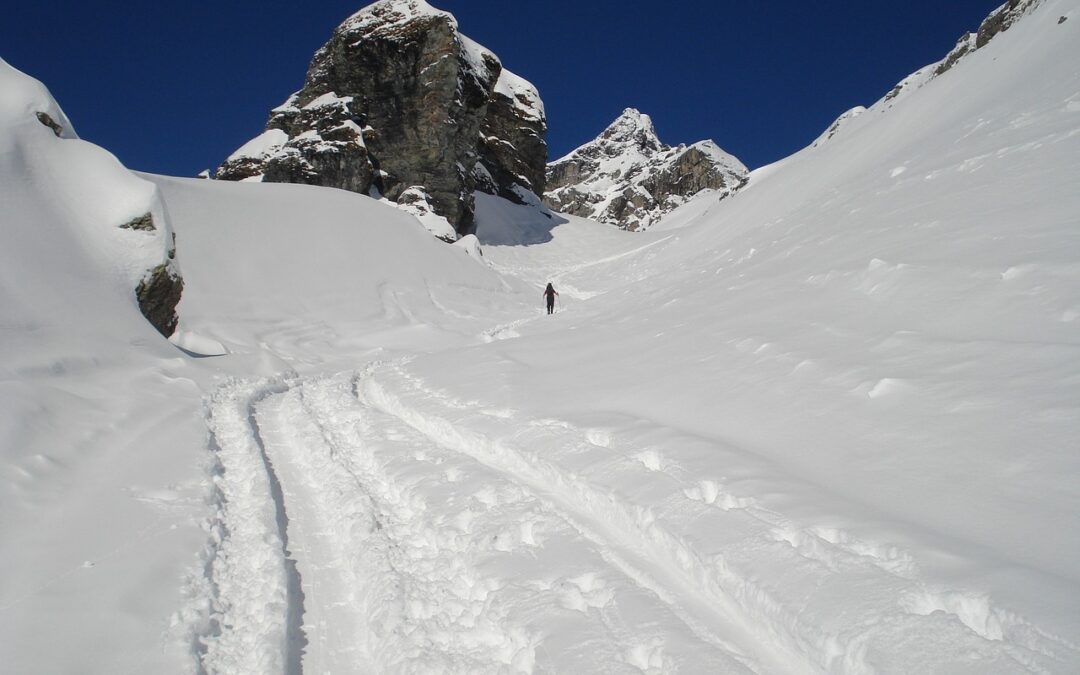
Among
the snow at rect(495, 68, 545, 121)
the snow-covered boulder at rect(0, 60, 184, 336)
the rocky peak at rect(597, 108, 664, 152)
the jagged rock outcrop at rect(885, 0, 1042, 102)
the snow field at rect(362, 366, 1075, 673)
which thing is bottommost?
the snow field at rect(362, 366, 1075, 673)

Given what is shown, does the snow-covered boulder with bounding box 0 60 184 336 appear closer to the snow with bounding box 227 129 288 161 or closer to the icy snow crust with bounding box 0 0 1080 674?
the icy snow crust with bounding box 0 0 1080 674

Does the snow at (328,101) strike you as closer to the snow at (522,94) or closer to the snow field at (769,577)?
the snow at (522,94)

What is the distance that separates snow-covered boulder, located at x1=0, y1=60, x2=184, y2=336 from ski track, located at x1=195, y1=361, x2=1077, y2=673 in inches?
215

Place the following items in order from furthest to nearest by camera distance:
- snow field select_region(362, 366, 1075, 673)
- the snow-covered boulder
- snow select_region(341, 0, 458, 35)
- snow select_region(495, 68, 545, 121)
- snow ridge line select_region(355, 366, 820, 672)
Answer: snow select_region(495, 68, 545, 121) < snow select_region(341, 0, 458, 35) < the snow-covered boulder < snow ridge line select_region(355, 366, 820, 672) < snow field select_region(362, 366, 1075, 673)

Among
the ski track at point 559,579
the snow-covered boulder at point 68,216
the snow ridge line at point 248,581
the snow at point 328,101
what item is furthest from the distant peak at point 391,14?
the ski track at point 559,579

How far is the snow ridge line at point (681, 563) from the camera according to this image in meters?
3.27

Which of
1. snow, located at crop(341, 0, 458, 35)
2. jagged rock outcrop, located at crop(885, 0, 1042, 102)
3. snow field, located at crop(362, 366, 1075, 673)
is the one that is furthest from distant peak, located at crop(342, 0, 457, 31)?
snow field, located at crop(362, 366, 1075, 673)

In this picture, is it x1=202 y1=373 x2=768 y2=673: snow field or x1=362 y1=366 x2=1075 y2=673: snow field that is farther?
x1=202 y1=373 x2=768 y2=673: snow field

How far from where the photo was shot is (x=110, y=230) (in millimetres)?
10492

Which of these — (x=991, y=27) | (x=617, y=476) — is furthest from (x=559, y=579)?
(x=991, y=27)

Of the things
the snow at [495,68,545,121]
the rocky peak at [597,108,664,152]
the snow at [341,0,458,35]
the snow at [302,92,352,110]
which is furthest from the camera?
the rocky peak at [597,108,664,152]

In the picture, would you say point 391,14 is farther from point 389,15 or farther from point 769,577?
point 769,577

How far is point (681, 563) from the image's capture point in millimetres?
4168

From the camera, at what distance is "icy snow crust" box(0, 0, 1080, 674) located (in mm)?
3365
